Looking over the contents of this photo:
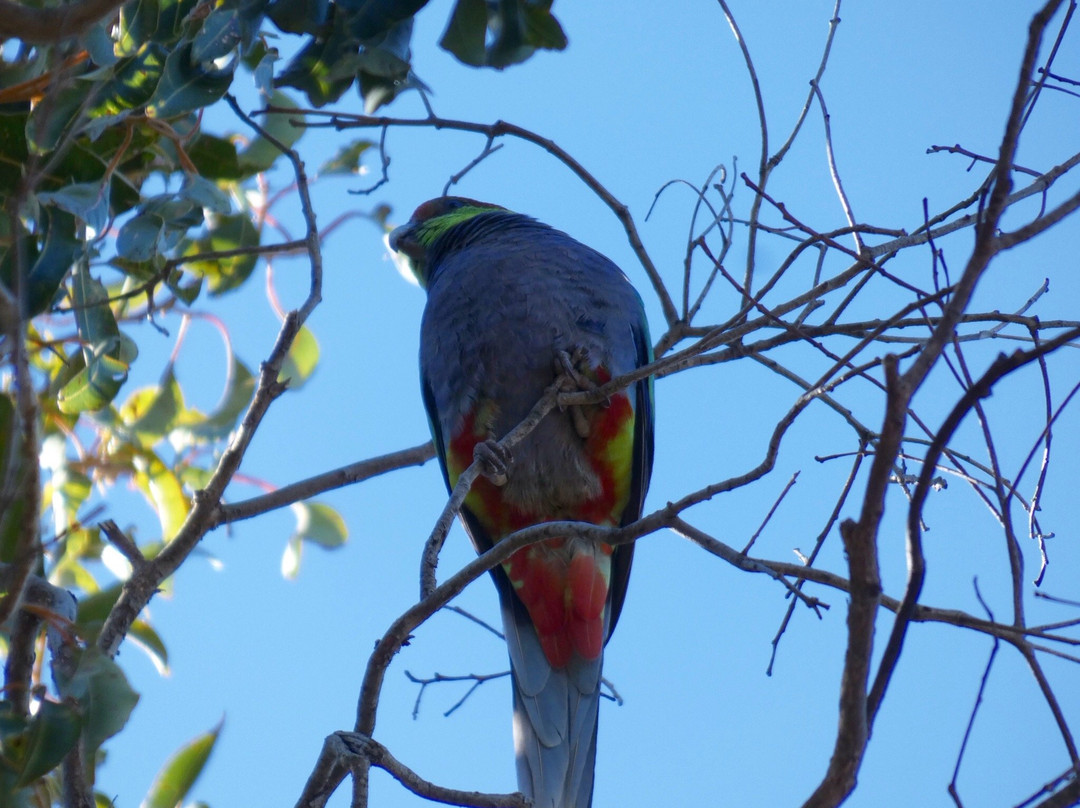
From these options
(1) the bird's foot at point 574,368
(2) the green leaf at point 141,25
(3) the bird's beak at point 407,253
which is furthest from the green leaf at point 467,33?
(3) the bird's beak at point 407,253

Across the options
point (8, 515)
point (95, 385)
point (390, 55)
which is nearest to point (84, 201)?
point (95, 385)

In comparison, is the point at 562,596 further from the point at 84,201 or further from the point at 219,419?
the point at 84,201

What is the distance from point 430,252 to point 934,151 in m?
2.13

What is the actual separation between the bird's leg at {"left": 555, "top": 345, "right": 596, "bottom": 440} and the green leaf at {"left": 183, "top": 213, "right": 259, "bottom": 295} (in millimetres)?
1048

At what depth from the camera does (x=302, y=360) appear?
3.50 metres

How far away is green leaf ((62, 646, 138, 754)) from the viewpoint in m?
1.93

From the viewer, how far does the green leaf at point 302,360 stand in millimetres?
3482

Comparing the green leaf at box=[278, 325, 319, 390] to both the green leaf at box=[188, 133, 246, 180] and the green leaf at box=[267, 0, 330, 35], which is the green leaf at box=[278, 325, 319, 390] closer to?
the green leaf at box=[188, 133, 246, 180]

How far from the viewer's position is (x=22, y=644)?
2.06m

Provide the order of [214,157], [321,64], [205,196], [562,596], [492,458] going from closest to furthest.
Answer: [205,196], [321,64], [492,458], [214,157], [562,596]

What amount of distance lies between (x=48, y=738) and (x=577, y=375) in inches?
73.1

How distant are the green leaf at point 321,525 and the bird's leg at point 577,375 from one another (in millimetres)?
902

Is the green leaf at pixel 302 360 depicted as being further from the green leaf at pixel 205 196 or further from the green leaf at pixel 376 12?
the green leaf at pixel 376 12

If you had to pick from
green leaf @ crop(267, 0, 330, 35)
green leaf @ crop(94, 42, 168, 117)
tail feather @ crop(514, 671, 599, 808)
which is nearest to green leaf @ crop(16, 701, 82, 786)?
green leaf @ crop(94, 42, 168, 117)
